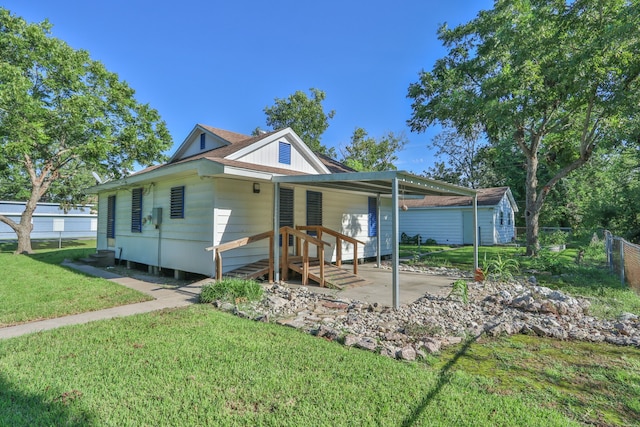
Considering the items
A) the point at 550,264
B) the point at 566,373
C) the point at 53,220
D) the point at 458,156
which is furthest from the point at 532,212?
the point at 53,220

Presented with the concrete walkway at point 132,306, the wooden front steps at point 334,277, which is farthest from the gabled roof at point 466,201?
the concrete walkway at point 132,306

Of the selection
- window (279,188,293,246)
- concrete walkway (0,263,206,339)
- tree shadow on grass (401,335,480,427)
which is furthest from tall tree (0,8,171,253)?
tree shadow on grass (401,335,480,427)

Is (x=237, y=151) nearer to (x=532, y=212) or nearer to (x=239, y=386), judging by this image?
(x=239, y=386)

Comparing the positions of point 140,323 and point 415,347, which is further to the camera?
point 140,323

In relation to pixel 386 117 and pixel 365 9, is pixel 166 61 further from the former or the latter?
pixel 386 117

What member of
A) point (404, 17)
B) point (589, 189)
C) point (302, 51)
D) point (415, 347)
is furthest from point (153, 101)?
point (589, 189)

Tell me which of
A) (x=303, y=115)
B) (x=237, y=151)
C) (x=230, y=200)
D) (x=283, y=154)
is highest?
(x=303, y=115)

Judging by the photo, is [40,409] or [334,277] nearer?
[40,409]

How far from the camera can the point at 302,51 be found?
18031mm

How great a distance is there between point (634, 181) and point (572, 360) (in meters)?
19.4

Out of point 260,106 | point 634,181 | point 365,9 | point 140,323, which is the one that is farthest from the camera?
point 260,106

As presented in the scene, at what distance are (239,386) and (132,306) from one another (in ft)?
12.5

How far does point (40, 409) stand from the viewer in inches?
98.3

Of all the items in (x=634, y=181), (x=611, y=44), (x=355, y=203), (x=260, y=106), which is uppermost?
(x=260, y=106)
